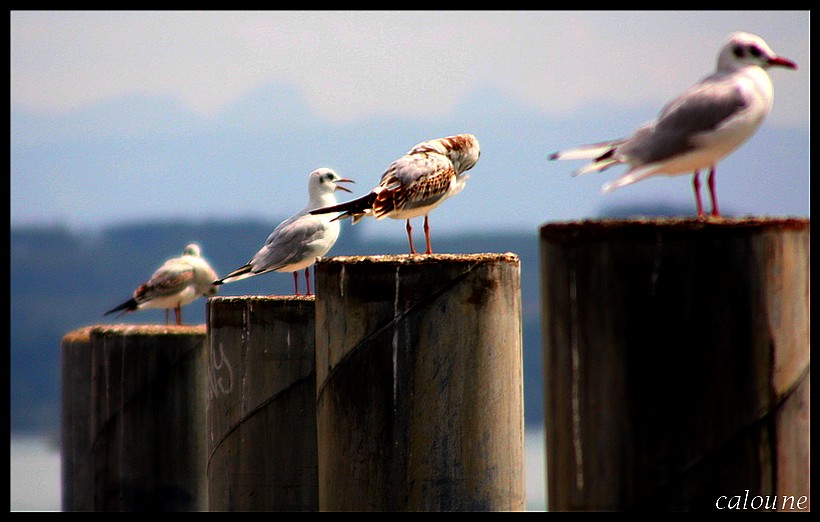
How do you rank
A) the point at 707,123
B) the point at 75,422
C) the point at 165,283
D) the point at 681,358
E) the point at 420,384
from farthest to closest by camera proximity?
1. the point at 165,283
2. the point at 75,422
3. the point at 420,384
4. the point at 707,123
5. the point at 681,358

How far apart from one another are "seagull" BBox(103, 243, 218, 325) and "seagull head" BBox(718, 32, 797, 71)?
11.2 metres

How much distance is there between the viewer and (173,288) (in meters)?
16.5

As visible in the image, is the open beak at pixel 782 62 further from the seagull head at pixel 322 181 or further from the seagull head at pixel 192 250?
the seagull head at pixel 192 250

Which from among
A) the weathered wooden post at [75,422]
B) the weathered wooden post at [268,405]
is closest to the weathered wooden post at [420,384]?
the weathered wooden post at [268,405]

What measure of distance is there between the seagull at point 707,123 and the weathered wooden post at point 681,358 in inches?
25.5

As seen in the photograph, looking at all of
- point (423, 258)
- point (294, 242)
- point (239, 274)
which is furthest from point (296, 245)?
point (423, 258)

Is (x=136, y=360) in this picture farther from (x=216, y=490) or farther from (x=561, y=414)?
(x=561, y=414)

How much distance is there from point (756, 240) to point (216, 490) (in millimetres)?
5289

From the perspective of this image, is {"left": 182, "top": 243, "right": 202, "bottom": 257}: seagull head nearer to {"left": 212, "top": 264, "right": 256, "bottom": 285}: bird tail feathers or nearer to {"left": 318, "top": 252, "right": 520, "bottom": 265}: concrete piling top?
{"left": 212, "top": 264, "right": 256, "bottom": 285}: bird tail feathers

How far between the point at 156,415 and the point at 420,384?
5.72 m

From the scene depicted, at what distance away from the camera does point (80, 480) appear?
12.9 m

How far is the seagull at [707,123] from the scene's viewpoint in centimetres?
586

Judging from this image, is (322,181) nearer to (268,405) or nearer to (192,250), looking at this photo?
(268,405)

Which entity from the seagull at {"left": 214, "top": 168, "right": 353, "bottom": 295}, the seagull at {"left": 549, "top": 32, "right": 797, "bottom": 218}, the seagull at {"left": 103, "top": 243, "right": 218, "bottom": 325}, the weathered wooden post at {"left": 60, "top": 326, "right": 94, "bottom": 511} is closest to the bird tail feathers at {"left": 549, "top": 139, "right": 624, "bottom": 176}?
the seagull at {"left": 549, "top": 32, "right": 797, "bottom": 218}
